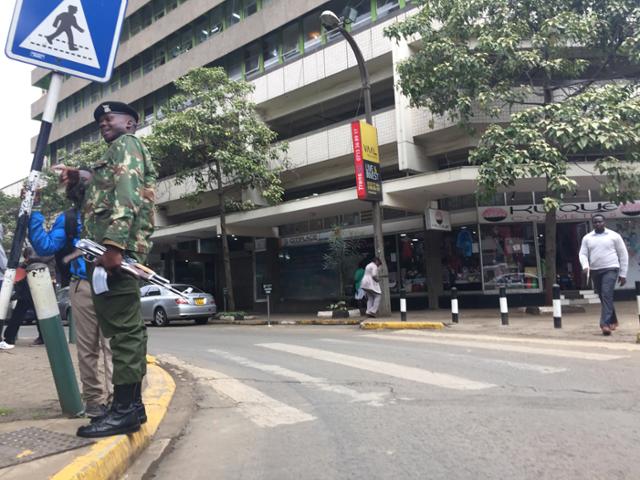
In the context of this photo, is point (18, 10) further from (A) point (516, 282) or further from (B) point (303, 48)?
(B) point (303, 48)

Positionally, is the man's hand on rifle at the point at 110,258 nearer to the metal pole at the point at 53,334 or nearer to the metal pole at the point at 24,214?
the metal pole at the point at 24,214

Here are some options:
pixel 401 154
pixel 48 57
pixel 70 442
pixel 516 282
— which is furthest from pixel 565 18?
pixel 70 442

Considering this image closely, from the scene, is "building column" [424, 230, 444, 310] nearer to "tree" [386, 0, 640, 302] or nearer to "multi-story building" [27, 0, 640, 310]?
"multi-story building" [27, 0, 640, 310]

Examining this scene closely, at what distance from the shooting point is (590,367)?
6316mm

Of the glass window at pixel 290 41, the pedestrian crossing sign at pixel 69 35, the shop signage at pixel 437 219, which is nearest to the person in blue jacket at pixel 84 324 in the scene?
the pedestrian crossing sign at pixel 69 35

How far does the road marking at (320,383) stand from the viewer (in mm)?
5367

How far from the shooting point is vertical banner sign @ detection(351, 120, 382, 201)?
14484mm

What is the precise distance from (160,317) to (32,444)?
14.7 metres

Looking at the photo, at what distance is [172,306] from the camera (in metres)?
17.2

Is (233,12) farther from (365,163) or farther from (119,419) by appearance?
(119,419)

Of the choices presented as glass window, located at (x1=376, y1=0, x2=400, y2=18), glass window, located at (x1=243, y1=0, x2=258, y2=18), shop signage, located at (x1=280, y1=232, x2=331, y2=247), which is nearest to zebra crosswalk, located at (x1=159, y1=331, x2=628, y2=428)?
shop signage, located at (x1=280, y1=232, x2=331, y2=247)

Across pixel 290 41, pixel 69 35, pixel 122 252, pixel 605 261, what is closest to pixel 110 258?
pixel 122 252

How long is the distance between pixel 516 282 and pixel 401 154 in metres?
5.62

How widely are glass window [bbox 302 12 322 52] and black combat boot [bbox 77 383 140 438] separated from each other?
19.3 m
